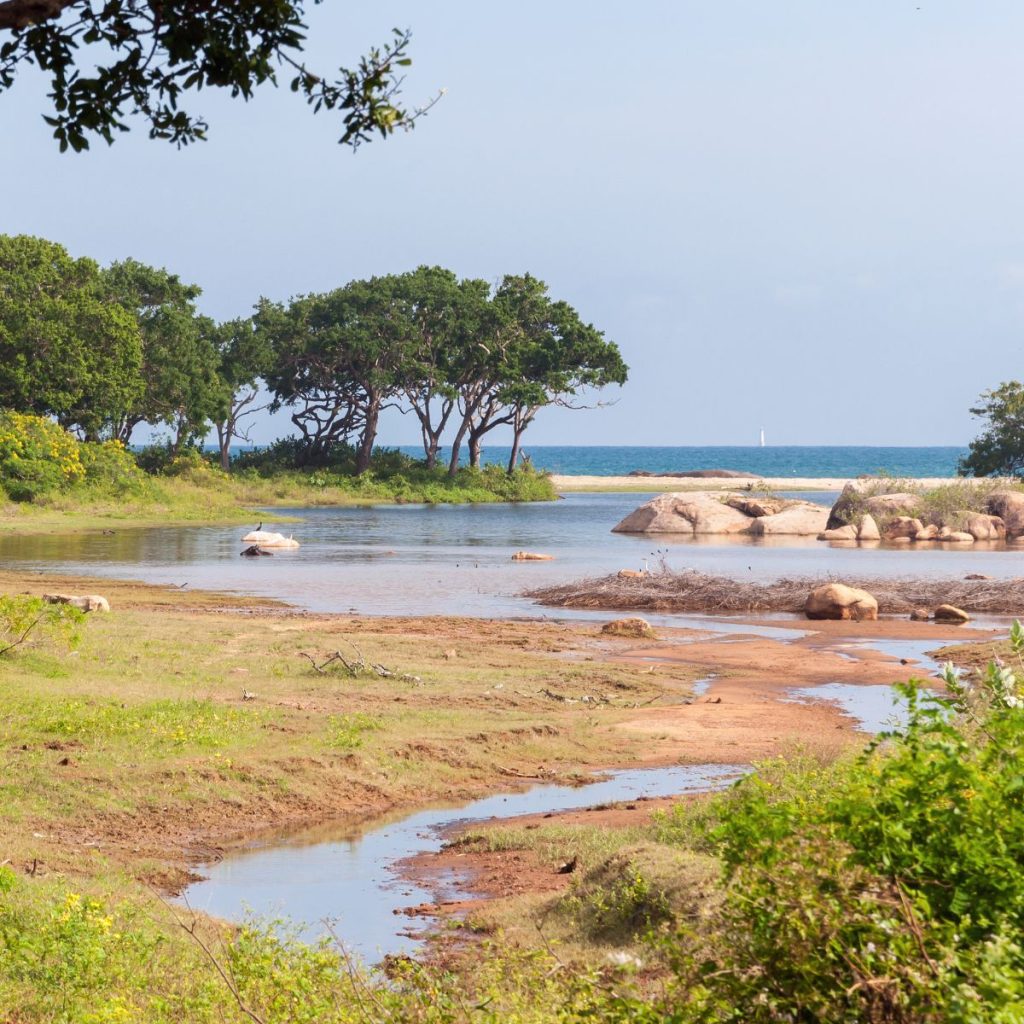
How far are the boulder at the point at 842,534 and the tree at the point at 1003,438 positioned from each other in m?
20.9

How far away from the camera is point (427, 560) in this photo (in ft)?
143

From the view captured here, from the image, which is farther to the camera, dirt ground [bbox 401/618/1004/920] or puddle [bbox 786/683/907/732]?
puddle [bbox 786/683/907/732]

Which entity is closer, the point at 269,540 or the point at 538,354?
the point at 269,540

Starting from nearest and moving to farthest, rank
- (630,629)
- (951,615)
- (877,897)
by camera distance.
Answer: (877,897)
(630,629)
(951,615)

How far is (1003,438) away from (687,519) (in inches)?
973

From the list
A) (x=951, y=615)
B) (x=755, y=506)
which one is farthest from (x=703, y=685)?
(x=755, y=506)

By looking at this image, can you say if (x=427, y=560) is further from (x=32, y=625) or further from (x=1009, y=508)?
(x=32, y=625)

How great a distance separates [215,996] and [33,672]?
34.3 feet

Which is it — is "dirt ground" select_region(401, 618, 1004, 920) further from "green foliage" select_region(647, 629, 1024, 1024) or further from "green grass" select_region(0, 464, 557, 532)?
"green grass" select_region(0, 464, 557, 532)

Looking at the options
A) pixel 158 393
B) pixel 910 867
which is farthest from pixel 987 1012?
pixel 158 393

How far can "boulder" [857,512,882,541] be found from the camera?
5484 centimetres

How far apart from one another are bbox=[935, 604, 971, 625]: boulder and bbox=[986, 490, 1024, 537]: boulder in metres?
27.2

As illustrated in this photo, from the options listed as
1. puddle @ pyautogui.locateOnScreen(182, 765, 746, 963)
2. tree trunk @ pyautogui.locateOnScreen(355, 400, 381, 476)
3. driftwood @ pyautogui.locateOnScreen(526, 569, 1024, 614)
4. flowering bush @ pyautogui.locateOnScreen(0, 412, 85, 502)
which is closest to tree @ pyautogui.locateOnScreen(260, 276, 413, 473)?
tree trunk @ pyautogui.locateOnScreen(355, 400, 381, 476)

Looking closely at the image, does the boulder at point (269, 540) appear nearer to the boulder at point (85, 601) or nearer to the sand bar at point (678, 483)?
the boulder at point (85, 601)
